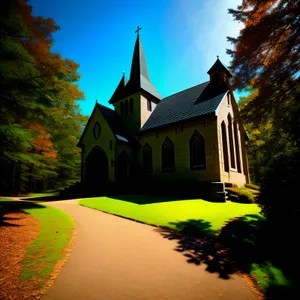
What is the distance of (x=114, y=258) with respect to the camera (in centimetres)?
407

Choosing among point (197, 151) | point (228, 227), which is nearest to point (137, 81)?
point (197, 151)

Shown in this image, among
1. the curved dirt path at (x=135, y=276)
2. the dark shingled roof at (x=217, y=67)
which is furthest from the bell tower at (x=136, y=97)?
the curved dirt path at (x=135, y=276)

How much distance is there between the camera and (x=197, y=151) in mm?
16109

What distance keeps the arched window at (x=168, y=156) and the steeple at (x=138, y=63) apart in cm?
1010

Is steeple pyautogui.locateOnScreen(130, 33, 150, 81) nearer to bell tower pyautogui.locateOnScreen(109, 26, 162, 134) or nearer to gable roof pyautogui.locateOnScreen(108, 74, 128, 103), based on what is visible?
bell tower pyautogui.locateOnScreen(109, 26, 162, 134)

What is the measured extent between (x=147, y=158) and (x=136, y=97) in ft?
25.4

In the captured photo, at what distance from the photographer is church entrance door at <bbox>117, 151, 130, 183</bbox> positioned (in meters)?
19.1

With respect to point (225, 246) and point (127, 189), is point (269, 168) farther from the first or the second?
point (127, 189)

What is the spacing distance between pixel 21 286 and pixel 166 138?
1604cm

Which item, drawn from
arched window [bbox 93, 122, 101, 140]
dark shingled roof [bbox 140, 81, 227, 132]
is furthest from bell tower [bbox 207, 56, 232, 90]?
arched window [bbox 93, 122, 101, 140]

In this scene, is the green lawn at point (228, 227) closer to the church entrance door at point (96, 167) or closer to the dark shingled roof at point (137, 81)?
the church entrance door at point (96, 167)

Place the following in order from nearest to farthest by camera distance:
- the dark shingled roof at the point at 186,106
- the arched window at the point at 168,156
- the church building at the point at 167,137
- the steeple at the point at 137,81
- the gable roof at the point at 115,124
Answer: the church building at the point at 167,137 < the dark shingled roof at the point at 186,106 < the arched window at the point at 168,156 < the gable roof at the point at 115,124 < the steeple at the point at 137,81

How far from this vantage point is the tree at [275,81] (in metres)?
5.92

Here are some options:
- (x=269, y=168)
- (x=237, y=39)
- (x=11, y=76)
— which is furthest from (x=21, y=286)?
(x=237, y=39)
